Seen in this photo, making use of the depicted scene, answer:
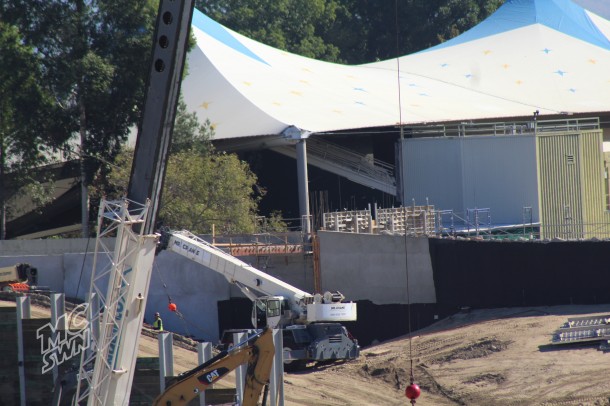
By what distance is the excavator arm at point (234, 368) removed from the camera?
23438 mm

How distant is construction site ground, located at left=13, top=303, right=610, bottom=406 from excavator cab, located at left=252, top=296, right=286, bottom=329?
1.81m

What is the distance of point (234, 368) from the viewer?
2362cm

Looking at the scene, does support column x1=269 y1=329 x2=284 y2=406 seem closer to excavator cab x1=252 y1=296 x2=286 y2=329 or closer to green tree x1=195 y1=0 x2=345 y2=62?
excavator cab x1=252 y1=296 x2=286 y2=329

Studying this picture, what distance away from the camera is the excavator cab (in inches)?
1336

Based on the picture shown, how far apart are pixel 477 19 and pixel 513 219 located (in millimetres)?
59209

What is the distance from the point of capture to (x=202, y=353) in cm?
2541

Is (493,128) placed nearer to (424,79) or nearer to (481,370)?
(424,79)

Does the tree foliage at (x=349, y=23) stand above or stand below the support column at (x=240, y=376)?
above

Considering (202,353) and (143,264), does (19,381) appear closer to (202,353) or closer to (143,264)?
(202,353)

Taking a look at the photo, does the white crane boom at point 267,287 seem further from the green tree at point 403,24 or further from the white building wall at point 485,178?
the green tree at point 403,24

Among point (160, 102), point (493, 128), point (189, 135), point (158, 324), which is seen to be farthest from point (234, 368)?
point (493, 128)

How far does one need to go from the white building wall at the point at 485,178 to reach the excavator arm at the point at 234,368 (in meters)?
35.3

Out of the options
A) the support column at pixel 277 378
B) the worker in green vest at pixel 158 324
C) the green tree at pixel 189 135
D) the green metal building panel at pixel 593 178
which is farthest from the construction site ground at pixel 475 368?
the green metal building panel at pixel 593 178

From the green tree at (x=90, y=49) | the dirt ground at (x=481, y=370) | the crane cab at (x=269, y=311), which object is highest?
the green tree at (x=90, y=49)
